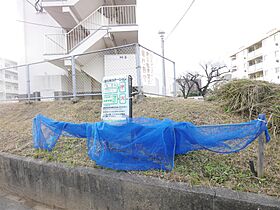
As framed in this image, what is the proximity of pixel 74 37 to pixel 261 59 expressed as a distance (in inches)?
1518

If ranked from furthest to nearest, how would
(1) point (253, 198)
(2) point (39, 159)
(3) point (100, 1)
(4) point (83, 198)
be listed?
(3) point (100, 1) → (2) point (39, 159) → (4) point (83, 198) → (1) point (253, 198)

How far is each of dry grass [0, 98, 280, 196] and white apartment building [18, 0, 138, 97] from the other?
237 cm

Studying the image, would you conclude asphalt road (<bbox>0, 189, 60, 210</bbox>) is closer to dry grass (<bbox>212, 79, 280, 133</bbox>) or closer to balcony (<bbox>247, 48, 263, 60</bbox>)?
dry grass (<bbox>212, 79, 280, 133</bbox>)

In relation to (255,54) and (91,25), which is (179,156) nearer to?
(91,25)

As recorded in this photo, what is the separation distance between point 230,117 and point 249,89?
70 centimetres

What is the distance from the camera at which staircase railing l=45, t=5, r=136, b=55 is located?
880cm

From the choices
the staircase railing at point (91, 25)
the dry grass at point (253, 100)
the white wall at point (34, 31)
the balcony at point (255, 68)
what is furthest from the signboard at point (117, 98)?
the balcony at point (255, 68)

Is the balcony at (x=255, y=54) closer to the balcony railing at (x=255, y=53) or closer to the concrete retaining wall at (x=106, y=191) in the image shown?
the balcony railing at (x=255, y=53)

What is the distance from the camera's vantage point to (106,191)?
259 cm

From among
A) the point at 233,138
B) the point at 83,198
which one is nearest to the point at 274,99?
the point at 233,138

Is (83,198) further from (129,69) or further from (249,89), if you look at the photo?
(129,69)

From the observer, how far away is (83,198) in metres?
2.74

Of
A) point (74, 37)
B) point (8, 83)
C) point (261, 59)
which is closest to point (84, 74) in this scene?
point (74, 37)

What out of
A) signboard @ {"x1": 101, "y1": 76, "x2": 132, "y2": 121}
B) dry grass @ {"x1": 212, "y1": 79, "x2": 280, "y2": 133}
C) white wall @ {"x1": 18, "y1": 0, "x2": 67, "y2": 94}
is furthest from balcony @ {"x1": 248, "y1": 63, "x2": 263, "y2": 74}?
signboard @ {"x1": 101, "y1": 76, "x2": 132, "y2": 121}
